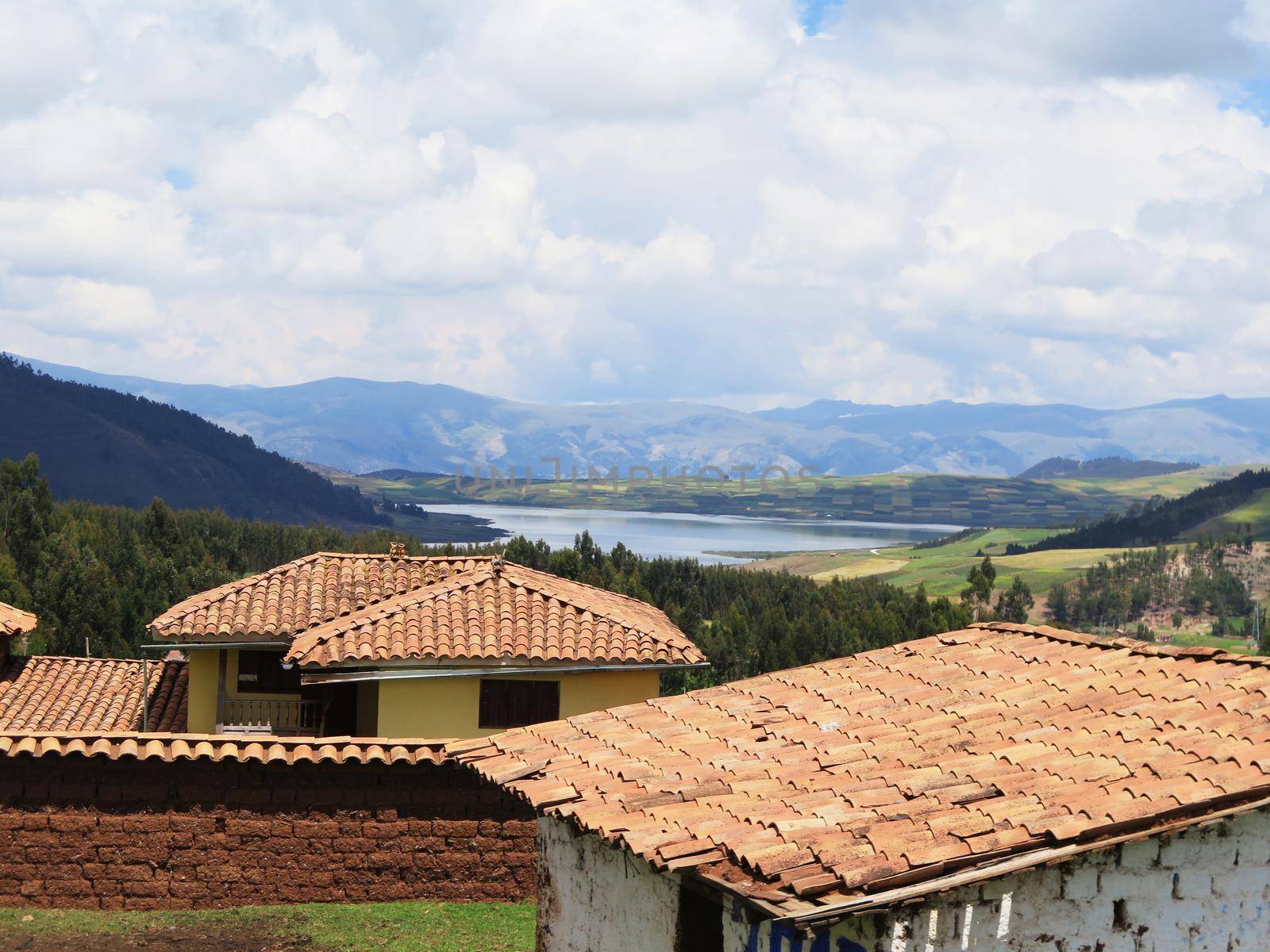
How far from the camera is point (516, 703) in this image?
29.3 m

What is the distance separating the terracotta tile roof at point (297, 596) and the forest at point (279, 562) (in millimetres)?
21612

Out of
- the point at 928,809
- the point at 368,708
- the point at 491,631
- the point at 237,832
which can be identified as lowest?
the point at 237,832

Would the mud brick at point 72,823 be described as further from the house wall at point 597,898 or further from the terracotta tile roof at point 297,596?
the terracotta tile roof at point 297,596

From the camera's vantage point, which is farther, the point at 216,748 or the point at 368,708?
the point at 368,708

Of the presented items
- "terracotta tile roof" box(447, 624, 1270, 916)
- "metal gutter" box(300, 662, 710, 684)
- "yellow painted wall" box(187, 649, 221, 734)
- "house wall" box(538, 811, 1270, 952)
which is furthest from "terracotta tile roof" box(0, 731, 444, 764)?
"yellow painted wall" box(187, 649, 221, 734)

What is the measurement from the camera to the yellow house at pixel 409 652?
93.6 feet

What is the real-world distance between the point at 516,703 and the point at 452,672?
1585 mm

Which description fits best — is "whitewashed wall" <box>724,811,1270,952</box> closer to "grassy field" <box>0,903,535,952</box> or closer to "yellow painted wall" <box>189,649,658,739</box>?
"grassy field" <box>0,903,535,952</box>

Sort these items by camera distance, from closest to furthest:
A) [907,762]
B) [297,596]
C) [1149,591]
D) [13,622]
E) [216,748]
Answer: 1. [907,762]
2. [216,748]
3. [13,622]
4. [297,596]
5. [1149,591]

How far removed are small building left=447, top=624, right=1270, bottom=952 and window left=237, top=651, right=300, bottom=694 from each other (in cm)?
1579

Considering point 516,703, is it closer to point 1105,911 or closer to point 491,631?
point 491,631

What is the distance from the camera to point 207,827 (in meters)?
20.7

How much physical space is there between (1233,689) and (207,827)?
13.8 meters

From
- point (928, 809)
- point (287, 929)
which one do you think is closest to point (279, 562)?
point (287, 929)
